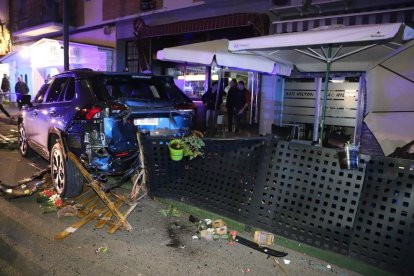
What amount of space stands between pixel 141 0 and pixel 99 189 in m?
11.0

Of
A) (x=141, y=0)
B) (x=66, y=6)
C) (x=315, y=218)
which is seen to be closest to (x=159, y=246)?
(x=315, y=218)

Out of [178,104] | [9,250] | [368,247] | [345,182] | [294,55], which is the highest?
[294,55]

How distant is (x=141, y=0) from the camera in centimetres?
1366

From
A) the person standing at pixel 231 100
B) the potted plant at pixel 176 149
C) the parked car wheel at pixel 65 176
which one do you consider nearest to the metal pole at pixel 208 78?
the person standing at pixel 231 100

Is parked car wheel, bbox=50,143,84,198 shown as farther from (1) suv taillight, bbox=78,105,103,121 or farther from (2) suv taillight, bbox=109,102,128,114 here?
(2) suv taillight, bbox=109,102,128,114

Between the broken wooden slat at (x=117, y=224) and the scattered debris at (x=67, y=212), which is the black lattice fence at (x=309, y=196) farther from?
the scattered debris at (x=67, y=212)

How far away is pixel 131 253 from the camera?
12.2ft

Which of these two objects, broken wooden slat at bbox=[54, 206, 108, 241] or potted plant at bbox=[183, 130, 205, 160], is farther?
potted plant at bbox=[183, 130, 205, 160]

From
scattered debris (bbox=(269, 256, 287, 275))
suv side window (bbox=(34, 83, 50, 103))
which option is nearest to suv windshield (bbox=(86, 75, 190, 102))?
suv side window (bbox=(34, 83, 50, 103))

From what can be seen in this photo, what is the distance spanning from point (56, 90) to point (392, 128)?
631 cm

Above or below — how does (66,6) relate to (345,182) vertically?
above

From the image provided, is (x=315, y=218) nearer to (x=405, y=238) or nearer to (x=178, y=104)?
(x=405, y=238)

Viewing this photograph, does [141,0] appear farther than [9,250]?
Yes

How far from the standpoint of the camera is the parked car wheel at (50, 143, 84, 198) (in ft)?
16.6
